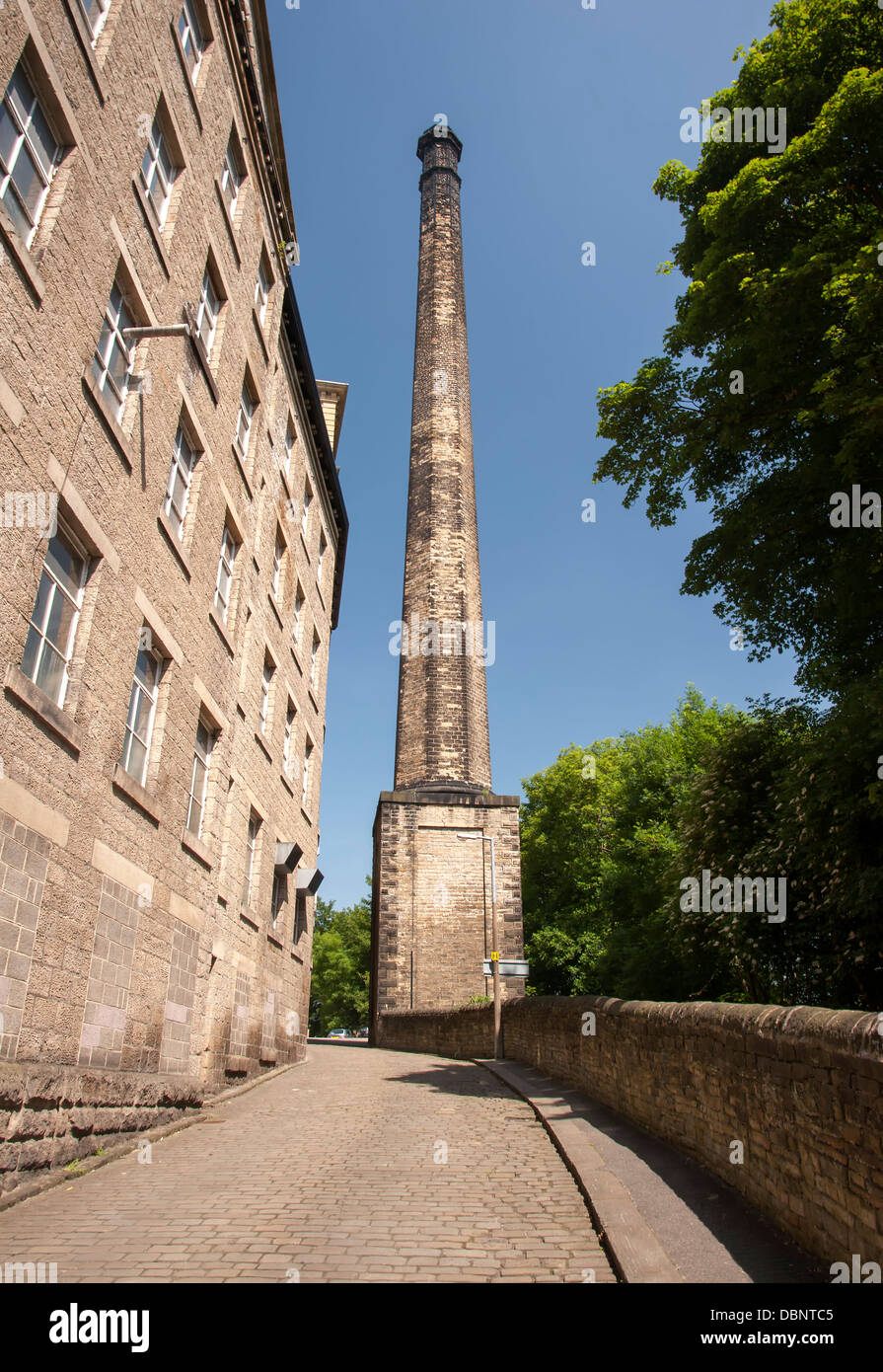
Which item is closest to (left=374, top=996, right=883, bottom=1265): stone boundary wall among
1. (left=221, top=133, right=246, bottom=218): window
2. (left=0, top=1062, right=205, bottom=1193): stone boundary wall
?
(left=0, top=1062, right=205, bottom=1193): stone boundary wall

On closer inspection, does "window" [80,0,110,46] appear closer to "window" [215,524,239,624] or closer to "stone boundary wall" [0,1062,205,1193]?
"window" [215,524,239,624]

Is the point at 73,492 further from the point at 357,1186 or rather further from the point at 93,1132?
the point at 357,1186

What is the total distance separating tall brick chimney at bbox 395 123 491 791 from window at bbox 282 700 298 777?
11.1 m

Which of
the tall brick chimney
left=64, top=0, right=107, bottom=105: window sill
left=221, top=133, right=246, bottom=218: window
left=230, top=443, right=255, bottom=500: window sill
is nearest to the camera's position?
left=64, top=0, right=107, bottom=105: window sill

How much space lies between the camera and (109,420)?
8031 millimetres

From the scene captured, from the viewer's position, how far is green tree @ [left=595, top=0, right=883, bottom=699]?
950cm

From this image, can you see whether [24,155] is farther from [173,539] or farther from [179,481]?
[179,481]

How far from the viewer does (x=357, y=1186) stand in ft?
21.8

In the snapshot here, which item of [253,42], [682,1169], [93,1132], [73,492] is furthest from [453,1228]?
[253,42]

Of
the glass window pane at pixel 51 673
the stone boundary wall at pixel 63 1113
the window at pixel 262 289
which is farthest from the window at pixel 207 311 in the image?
the stone boundary wall at pixel 63 1113

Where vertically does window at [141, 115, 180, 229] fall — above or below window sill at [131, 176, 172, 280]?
above

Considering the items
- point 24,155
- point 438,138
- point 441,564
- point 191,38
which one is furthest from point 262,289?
point 438,138
